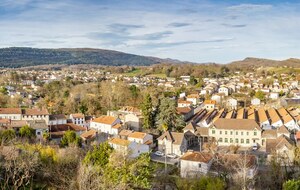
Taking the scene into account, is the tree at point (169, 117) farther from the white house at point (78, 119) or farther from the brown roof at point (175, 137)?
the white house at point (78, 119)

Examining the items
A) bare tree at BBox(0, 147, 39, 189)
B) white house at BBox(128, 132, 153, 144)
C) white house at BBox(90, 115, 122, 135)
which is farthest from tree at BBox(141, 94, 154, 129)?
bare tree at BBox(0, 147, 39, 189)

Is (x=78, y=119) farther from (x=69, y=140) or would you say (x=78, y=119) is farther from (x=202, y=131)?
(x=202, y=131)

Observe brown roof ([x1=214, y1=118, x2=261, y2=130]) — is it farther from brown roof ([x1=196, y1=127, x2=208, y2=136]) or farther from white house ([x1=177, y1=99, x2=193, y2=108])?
white house ([x1=177, y1=99, x2=193, y2=108])

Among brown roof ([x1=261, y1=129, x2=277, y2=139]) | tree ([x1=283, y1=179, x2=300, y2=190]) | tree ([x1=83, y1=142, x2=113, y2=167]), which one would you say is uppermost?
tree ([x1=83, y1=142, x2=113, y2=167])

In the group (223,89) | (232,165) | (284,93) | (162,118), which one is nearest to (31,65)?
(223,89)

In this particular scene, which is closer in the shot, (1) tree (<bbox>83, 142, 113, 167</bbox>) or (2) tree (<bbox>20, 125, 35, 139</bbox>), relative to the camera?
(1) tree (<bbox>83, 142, 113, 167</bbox>)

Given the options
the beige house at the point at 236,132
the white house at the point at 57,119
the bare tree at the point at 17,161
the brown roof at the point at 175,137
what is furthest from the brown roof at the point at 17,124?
the beige house at the point at 236,132

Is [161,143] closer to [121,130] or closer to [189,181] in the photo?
[121,130]
